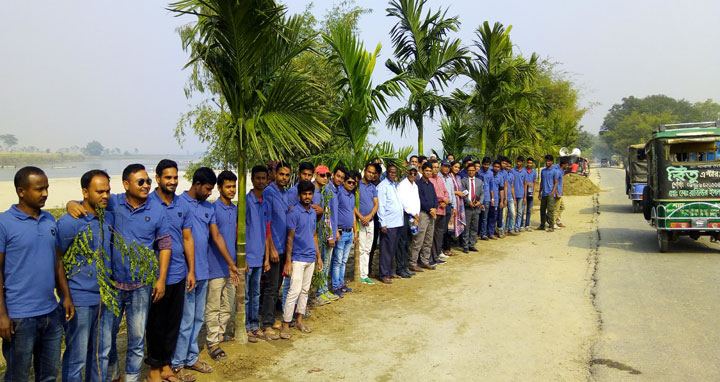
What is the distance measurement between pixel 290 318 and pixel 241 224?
121 centimetres

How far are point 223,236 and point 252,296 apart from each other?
86 cm

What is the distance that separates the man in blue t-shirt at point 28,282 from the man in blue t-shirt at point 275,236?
2.26 meters

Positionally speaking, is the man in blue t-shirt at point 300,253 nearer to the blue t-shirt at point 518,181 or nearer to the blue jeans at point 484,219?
the blue jeans at point 484,219

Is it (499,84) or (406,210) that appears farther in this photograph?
(499,84)

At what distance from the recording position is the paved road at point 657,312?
4371mm

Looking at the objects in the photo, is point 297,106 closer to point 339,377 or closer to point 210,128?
point 339,377

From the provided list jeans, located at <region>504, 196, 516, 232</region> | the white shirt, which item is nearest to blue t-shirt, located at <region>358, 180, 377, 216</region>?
the white shirt

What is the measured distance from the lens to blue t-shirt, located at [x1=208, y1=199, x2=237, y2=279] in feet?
14.6

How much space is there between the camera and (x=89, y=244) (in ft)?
11.0

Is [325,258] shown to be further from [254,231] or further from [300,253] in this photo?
[254,231]

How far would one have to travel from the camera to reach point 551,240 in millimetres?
11219

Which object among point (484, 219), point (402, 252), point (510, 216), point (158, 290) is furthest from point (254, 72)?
point (510, 216)

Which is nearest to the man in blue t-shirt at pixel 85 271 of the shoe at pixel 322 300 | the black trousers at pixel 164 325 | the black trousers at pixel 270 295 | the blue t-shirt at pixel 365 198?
the black trousers at pixel 164 325

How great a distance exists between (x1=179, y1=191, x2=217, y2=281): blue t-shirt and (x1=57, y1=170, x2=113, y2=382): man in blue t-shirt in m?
0.85
